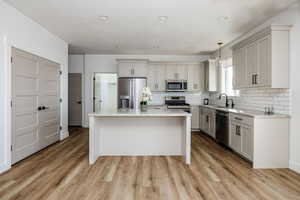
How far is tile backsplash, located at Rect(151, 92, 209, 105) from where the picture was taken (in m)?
6.92

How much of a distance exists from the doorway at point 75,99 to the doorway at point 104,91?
2.00 ft

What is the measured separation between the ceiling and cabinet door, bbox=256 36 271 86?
1.84ft

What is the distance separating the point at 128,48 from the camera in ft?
19.6

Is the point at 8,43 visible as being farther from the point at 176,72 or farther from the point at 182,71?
the point at 182,71

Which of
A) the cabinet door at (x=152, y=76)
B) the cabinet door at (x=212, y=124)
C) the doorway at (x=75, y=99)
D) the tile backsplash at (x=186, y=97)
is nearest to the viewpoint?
the cabinet door at (x=212, y=124)

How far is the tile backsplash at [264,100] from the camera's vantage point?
323 cm

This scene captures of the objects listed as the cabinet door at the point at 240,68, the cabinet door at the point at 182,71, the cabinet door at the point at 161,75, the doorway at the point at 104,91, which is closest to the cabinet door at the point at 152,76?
the cabinet door at the point at 161,75

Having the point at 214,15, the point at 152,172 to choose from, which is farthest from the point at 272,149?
the point at 214,15

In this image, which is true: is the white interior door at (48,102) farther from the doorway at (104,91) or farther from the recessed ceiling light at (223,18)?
the recessed ceiling light at (223,18)

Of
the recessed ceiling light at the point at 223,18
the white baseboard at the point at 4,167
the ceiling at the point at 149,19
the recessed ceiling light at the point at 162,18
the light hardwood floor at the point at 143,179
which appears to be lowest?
the light hardwood floor at the point at 143,179

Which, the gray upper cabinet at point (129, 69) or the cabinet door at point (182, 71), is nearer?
the gray upper cabinet at point (129, 69)

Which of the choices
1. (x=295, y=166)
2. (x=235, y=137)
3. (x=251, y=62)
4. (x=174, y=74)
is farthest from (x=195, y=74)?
(x=295, y=166)

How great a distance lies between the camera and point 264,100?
3785 millimetres

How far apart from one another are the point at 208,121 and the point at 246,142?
2.21 meters
